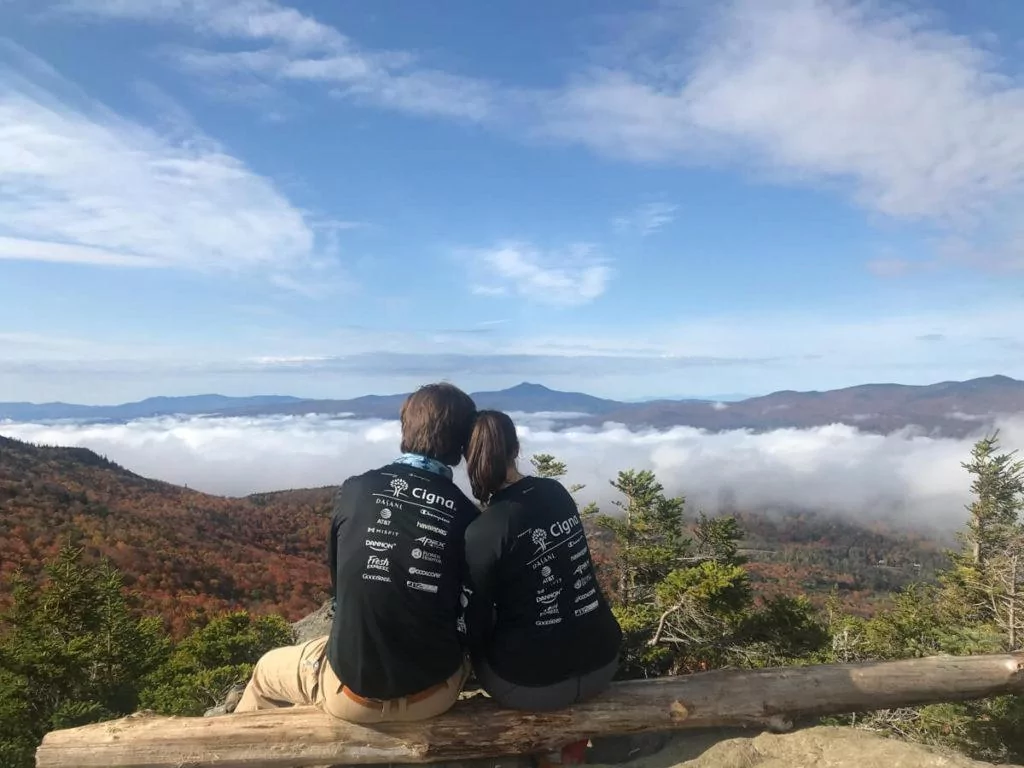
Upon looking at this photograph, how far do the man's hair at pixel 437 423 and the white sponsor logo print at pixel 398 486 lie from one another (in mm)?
215

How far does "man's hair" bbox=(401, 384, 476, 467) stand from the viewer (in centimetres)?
385

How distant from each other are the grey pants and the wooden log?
92 millimetres

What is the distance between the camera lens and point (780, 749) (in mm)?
4211

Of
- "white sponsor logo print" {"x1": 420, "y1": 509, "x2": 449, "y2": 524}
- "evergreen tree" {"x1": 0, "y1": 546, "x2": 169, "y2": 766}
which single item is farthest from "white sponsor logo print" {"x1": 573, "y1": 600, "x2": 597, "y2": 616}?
"evergreen tree" {"x1": 0, "y1": 546, "x2": 169, "y2": 766}

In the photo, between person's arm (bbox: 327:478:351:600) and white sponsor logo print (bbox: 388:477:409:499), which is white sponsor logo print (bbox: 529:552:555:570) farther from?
person's arm (bbox: 327:478:351:600)

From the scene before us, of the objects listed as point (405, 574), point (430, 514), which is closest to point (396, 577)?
point (405, 574)

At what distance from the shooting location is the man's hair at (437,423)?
3852 millimetres

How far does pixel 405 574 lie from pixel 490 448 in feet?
2.86

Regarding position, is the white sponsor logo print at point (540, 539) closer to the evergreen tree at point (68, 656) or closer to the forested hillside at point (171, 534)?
the evergreen tree at point (68, 656)

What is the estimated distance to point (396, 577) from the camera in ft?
11.9

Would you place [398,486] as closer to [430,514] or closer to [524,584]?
[430,514]

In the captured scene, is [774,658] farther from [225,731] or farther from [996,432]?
[996,432]

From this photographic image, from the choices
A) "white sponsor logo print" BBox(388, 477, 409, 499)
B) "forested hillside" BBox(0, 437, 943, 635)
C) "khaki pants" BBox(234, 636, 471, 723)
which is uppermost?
"white sponsor logo print" BBox(388, 477, 409, 499)

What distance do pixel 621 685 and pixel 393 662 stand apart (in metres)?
1.71
